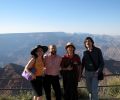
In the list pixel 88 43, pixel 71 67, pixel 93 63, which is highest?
pixel 88 43

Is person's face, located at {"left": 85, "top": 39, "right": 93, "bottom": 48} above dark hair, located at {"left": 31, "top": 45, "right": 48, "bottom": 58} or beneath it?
above

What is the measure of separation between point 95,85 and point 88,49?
99 centimetres

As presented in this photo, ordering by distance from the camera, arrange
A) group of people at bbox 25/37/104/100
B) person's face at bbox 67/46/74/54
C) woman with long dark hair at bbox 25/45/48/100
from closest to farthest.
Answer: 1. woman with long dark hair at bbox 25/45/48/100
2. person's face at bbox 67/46/74/54
3. group of people at bbox 25/37/104/100

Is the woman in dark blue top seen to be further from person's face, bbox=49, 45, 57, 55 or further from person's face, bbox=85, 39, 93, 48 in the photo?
person's face, bbox=49, 45, 57, 55

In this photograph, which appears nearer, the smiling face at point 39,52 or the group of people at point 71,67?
the smiling face at point 39,52

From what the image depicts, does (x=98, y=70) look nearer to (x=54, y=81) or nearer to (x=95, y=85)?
(x=95, y=85)

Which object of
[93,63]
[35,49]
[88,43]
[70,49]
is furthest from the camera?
[93,63]

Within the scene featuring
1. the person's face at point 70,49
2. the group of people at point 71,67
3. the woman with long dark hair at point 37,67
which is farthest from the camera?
the group of people at point 71,67

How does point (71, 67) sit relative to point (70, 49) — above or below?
below

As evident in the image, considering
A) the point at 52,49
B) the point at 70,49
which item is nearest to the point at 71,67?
the point at 70,49

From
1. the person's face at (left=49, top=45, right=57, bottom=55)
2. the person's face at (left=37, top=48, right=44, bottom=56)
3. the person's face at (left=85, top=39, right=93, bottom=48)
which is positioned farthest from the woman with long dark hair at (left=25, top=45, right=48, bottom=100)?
the person's face at (left=85, top=39, right=93, bottom=48)

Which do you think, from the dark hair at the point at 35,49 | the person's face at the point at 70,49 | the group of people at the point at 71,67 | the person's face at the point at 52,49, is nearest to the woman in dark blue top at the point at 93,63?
the group of people at the point at 71,67

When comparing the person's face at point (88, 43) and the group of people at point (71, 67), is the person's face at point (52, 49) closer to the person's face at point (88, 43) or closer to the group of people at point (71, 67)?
the group of people at point (71, 67)

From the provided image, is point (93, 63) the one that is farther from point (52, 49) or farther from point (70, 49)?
point (52, 49)
